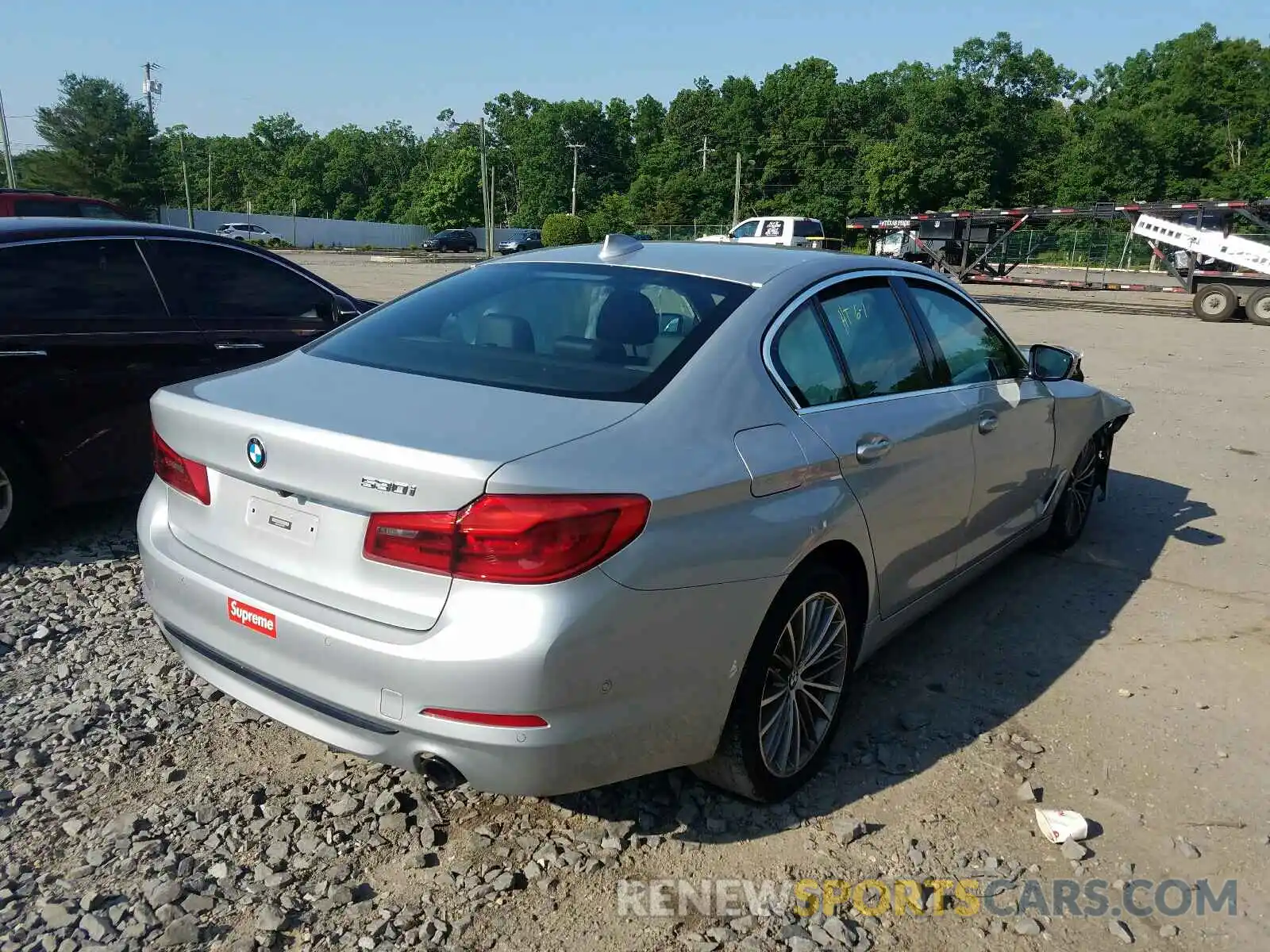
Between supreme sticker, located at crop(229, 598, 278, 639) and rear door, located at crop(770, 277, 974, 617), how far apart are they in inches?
62.5

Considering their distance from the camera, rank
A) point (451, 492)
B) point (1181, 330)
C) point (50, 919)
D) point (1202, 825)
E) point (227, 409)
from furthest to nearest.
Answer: point (1181, 330) < point (1202, 825) < point (227, 409) < point (50, 919) < point (451, 492)

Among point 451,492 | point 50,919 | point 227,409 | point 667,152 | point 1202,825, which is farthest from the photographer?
point 667,152

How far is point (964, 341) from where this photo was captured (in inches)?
166

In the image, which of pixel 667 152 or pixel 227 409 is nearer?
pixel 227 409

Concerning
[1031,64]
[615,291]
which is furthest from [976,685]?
[1031,64]

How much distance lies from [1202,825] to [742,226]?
1298 inches

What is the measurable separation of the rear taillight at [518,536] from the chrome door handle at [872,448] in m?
1.09

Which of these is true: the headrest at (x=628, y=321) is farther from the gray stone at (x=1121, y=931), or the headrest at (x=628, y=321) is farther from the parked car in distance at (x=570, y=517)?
the gray stone at (x=1121, y=931)

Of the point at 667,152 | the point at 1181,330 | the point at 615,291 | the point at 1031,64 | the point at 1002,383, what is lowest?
the point at 1181,330

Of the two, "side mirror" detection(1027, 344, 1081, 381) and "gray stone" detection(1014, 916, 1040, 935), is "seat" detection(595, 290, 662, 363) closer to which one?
"gray stone" detection(1014, 916, 1040, 935)

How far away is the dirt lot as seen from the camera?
2.52 m

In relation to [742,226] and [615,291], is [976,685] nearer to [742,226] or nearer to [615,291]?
[615,291]

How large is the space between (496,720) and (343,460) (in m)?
0.71

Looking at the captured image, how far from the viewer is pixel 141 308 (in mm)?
5148
